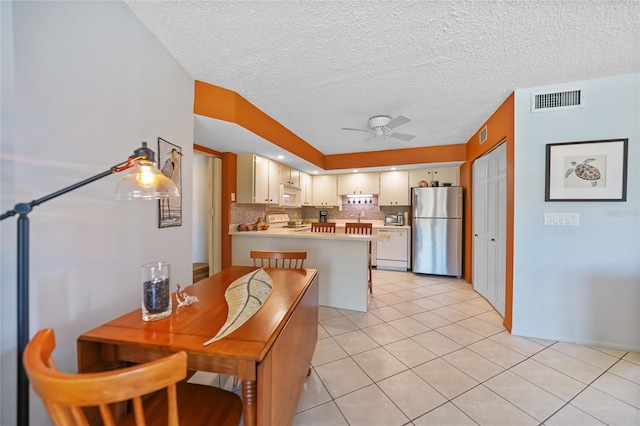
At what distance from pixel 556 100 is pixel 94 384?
356 cm

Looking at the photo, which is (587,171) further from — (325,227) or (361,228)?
(325,227)

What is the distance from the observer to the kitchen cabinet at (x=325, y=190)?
5.75m

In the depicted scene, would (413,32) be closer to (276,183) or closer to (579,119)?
(579,119)

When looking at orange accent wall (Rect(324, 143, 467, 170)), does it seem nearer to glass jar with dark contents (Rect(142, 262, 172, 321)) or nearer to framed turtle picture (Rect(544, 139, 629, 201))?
framed turtle picture (Rect(544, 139, 629, 201))

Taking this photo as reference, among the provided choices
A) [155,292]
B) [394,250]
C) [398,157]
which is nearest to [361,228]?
[394,250]

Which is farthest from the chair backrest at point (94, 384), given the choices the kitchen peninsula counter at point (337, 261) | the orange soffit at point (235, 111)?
the kitchen peninsula counter at point (337, 261)

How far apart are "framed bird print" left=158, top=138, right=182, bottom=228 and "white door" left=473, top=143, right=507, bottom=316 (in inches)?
132

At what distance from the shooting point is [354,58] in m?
1.89

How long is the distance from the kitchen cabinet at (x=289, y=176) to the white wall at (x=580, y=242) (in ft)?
11.1

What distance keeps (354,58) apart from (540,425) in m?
2.71

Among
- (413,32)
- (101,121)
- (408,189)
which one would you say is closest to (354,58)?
(413,32)

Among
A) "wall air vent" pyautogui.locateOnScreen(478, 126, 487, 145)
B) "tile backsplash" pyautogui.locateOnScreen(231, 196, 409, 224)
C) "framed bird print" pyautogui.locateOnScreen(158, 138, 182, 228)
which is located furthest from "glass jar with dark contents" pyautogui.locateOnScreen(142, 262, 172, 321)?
"wall air vent" pyautogui.locateOnScreen(478, 126, 487, 145)

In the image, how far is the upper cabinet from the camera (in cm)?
478

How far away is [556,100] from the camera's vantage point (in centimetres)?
229
